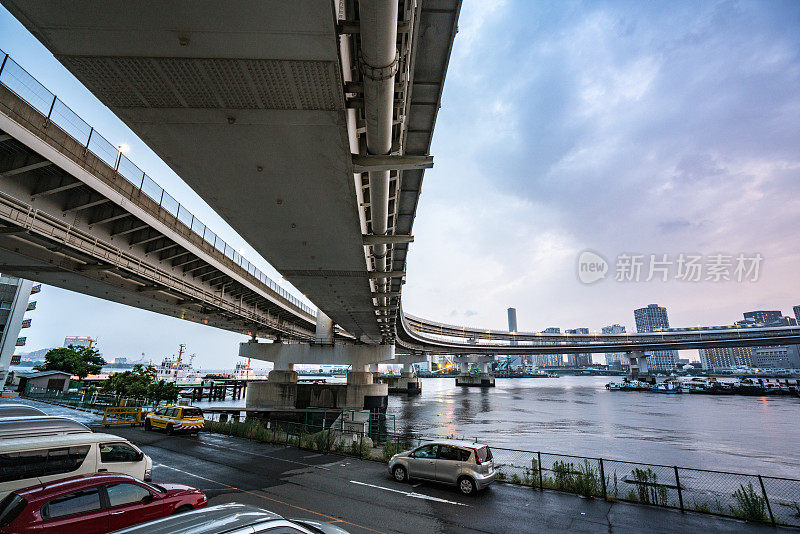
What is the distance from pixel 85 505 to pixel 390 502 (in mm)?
7930

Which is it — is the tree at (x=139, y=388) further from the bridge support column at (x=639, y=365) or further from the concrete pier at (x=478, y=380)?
the bridge support column at (x=639, y=365)

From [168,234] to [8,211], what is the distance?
6.43m

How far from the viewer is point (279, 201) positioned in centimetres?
1172

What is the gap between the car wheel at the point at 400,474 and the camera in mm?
13914

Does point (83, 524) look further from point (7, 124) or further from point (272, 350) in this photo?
point (272, 350)

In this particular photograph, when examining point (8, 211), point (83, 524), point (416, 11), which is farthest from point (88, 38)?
point (8, 211)

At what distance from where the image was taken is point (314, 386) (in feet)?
179

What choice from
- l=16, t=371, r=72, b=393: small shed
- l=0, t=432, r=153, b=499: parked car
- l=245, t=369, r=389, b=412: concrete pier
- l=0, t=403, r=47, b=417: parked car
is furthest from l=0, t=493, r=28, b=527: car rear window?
l=16, t=371, r=72, b=393: small shed

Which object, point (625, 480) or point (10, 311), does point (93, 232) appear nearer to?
point (625, 480)

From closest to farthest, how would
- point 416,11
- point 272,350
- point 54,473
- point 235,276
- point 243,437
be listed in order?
point 416,11 < point 54,473 < point 243,437 < point 235,276 < point 272,350

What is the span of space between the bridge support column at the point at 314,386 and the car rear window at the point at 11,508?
43689 mm

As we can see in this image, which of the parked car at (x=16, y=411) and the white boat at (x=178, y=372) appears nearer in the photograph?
the parked car at (x=16, y=411)

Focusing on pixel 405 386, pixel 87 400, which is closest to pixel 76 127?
pixel 87 400

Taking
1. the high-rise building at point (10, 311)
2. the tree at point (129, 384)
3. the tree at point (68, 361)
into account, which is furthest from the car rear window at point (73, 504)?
the tree at point (68, 361)
